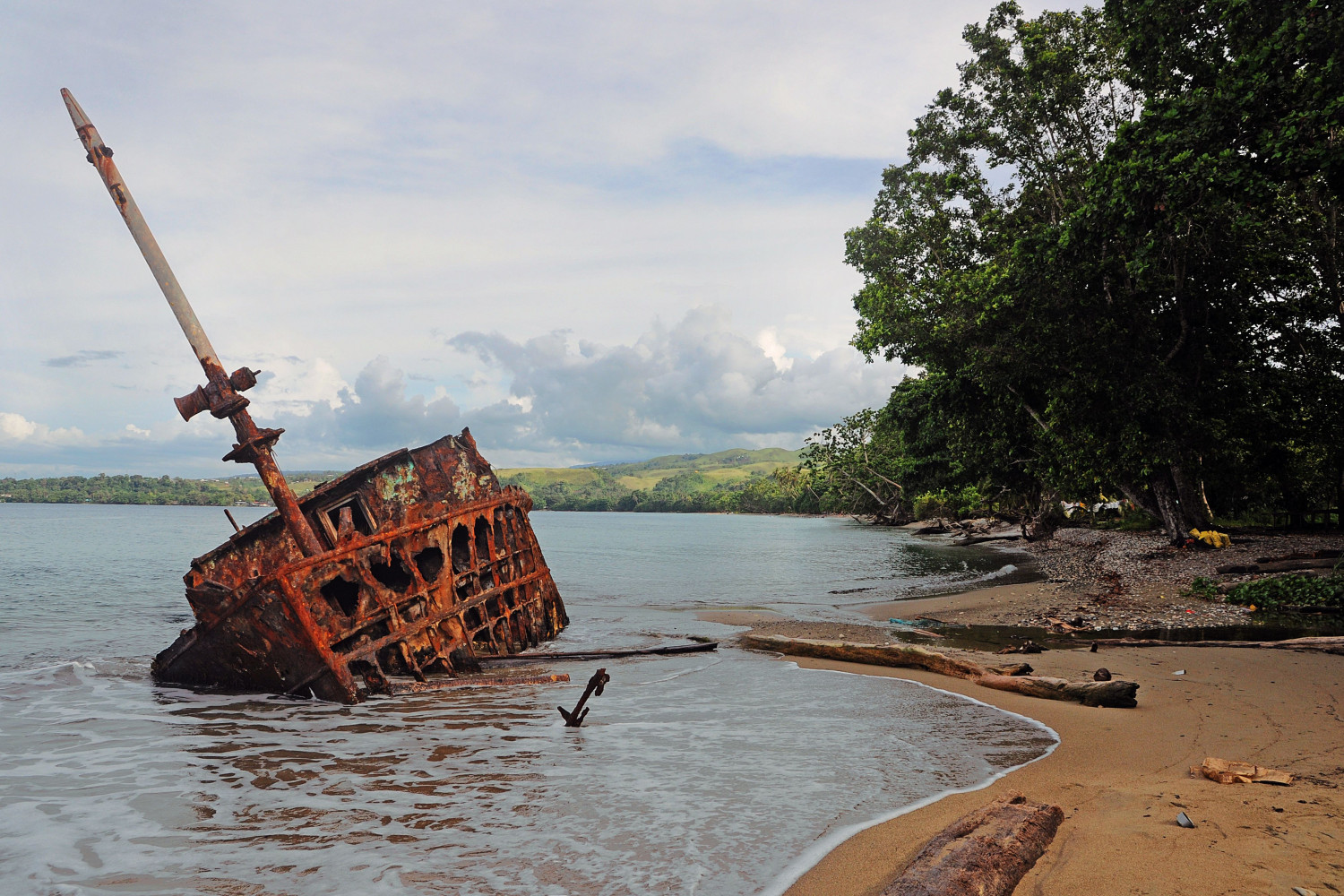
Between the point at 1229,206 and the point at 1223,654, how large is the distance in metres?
13.5

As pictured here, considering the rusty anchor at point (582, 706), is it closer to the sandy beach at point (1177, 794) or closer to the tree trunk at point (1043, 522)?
the sandy beach at point (1177, 794)

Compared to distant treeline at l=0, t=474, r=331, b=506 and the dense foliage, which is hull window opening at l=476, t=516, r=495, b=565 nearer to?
the dense foliage

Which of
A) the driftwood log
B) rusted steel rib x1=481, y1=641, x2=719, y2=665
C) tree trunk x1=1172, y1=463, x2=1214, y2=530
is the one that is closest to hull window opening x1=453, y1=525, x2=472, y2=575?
rusted steel rib x1=481, y1=641, x2=719, y2=665

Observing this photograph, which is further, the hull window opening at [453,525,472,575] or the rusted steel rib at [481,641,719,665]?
the hull window opening at [453,525,472,575]

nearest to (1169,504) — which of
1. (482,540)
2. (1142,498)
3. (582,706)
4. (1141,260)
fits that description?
(1142,498)

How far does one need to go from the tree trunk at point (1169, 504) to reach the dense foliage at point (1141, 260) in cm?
6

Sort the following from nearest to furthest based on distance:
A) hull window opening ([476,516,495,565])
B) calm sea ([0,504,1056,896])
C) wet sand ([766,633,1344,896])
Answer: wet sand ([766,633,1344,896]) < calm sea ([0,504,1056,896]) < hull window opening ([476,516,495,565])

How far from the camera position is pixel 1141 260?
15.0 m

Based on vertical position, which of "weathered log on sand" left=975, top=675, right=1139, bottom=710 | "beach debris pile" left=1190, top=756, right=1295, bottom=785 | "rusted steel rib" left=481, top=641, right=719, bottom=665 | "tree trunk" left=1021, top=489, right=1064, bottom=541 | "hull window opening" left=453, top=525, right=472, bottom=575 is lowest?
"tree trunk" left=1021, top=489, right=1064, bottom=541

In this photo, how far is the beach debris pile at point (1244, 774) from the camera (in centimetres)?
529

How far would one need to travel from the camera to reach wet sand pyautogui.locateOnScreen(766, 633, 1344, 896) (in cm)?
400

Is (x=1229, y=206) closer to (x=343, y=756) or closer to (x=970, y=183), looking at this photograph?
(x=970, y=183)

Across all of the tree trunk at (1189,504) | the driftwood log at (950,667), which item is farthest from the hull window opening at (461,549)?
the tree trunk at (1189,504)

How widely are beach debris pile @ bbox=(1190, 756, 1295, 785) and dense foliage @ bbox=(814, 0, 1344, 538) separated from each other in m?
10.9
